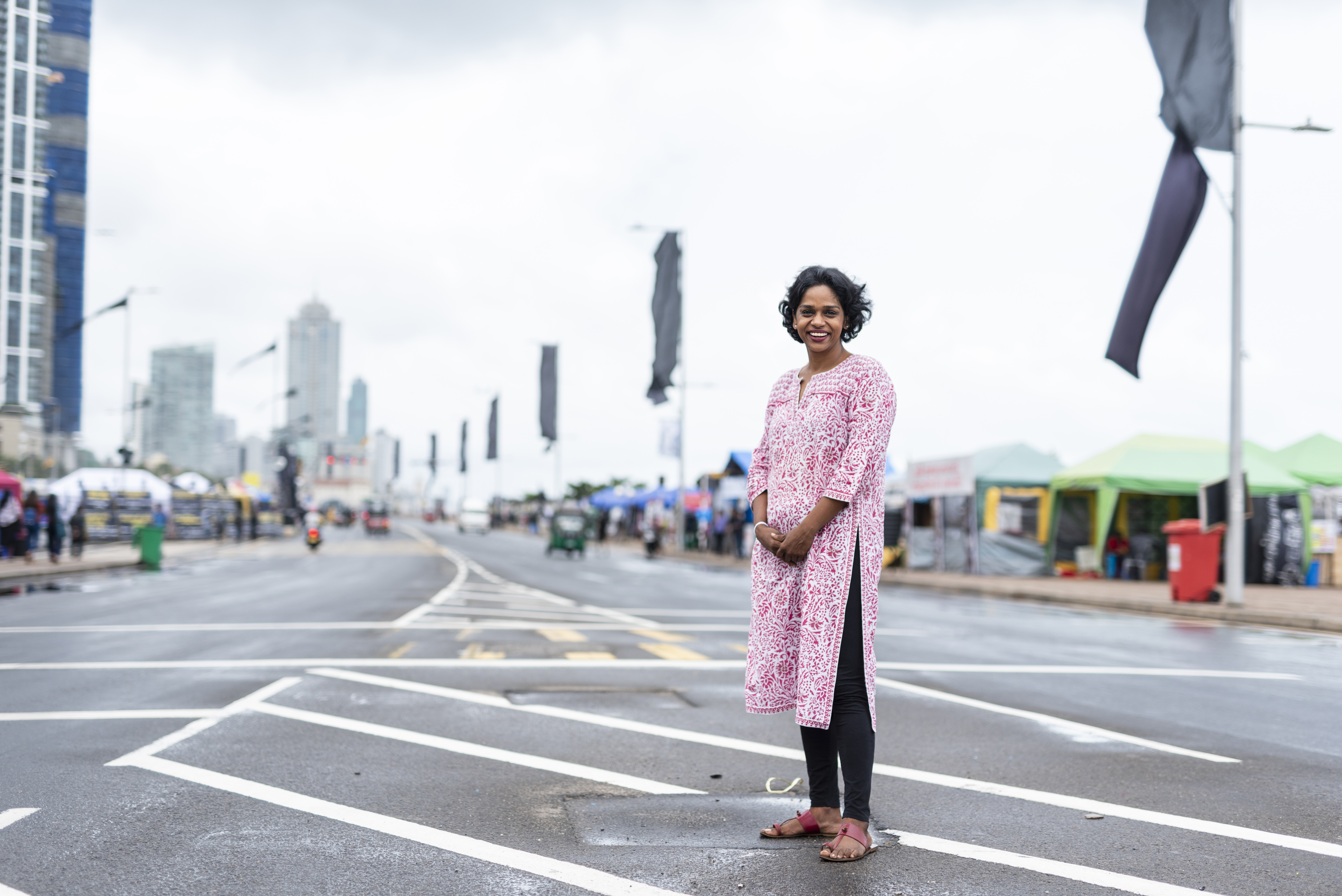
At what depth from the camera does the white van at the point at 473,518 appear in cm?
8425

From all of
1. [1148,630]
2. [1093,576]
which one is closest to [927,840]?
[1148,630]

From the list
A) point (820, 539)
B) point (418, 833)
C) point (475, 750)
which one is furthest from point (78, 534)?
point (820, 539)

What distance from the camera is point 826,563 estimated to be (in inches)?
151

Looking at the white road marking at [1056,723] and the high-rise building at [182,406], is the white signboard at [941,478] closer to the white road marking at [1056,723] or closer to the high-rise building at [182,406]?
the white road marking at [1056,723]

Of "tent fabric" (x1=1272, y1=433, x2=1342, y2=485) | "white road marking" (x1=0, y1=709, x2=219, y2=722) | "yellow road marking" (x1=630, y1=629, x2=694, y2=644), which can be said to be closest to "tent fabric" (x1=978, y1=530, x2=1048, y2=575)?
"tent fabric" (x1=1272, y1=433, x2=1342, y2=485)

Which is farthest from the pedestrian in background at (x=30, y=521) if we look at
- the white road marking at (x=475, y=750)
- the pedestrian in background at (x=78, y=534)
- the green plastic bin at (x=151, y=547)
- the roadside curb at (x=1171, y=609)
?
the white road marking at (x=475, y=750)

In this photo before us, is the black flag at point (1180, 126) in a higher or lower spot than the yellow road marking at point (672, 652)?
higher

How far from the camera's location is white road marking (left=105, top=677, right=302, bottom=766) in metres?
5.12

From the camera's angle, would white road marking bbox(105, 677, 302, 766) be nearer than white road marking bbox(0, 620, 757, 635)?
Yes

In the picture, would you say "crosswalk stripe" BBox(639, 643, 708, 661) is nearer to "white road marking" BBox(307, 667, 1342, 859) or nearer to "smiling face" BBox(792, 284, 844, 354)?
"white road marking" BBox(307, 667, 1342, 859)

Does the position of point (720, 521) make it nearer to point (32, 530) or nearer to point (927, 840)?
point (32, 530)

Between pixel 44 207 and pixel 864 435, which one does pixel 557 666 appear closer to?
pixel 864 435

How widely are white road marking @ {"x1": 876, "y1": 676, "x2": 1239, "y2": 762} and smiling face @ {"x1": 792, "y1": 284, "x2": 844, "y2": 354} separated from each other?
313cm

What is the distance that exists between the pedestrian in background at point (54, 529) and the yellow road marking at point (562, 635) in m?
21.0
